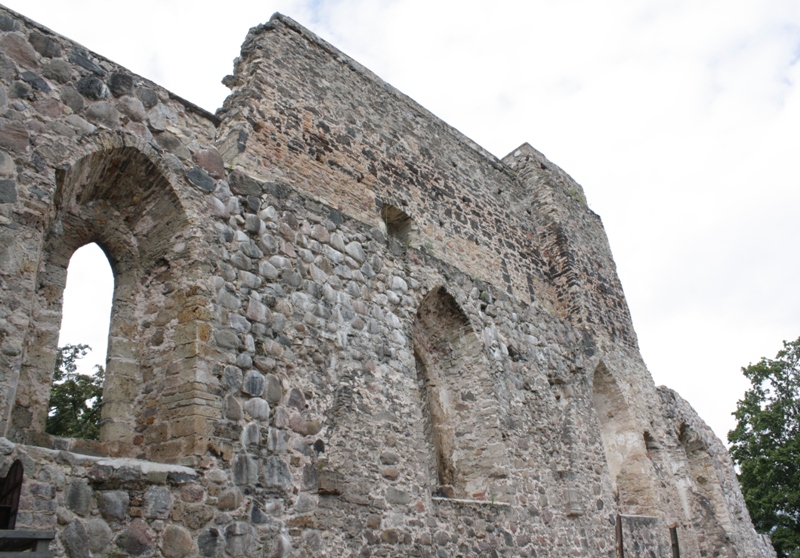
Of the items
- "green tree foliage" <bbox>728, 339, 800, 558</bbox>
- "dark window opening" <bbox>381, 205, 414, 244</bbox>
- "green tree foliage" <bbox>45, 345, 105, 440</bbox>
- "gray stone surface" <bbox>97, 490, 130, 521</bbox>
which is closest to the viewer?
"gray stone surface" <bbox>97, 490, 130, 521</bbox>

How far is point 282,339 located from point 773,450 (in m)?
20.7

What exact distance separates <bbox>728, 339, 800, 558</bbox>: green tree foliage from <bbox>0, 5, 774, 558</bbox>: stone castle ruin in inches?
496

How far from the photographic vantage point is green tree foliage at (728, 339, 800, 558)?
20391mm

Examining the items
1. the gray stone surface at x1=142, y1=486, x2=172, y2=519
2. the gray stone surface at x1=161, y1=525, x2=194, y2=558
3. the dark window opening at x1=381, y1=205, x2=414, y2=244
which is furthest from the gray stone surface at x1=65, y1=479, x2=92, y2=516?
the dark window opening at x1=381, y1=205, x2=414, y2=244

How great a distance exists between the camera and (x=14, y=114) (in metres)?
4.61

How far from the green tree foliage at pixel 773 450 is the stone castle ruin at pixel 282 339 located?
12596 mm

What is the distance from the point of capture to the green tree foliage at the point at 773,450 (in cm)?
2039

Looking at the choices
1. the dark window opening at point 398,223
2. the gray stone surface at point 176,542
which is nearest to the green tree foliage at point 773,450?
the dark window opening at point 398,223

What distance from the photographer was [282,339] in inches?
218

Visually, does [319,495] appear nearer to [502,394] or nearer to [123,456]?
[123,456]

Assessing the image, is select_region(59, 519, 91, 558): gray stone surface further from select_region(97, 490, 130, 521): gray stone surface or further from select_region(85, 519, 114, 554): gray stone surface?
select_region(97, 490, 130, 521): gray stone surface

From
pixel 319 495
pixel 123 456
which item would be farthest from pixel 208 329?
pixel 319 495

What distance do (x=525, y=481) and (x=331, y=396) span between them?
2.96 m

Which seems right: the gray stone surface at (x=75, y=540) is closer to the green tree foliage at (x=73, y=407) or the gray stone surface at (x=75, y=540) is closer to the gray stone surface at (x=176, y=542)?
the gray stone surface at (x=176, y=542)
